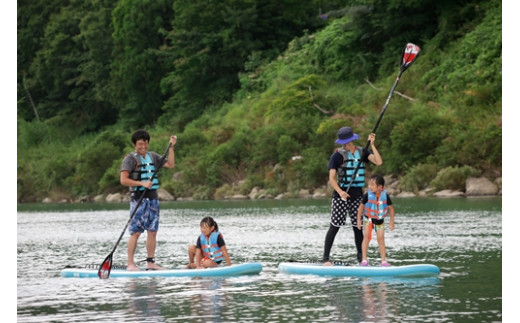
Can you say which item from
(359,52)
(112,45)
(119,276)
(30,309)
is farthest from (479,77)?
(112,45)

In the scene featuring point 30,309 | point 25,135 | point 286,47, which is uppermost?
point 286,47

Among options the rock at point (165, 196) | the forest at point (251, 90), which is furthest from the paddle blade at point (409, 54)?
the rock at point (165, 196)

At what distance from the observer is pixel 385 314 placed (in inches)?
426

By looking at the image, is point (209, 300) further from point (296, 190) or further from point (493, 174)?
point (296, 190)

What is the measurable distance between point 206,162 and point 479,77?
46.3ft

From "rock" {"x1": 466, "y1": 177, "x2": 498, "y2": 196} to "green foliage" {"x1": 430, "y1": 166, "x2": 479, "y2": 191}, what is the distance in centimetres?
50

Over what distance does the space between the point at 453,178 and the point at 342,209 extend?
961 inches

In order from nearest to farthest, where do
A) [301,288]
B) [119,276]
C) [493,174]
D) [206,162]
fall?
[301,288], [119,276], [493,174], [206,162]

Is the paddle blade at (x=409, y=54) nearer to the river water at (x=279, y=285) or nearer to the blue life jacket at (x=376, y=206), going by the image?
the blue life jacket at (x=376, y=206)

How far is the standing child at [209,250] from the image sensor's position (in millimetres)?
14789

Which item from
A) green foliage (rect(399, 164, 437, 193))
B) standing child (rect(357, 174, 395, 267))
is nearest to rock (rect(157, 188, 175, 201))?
green foliage (rect(399, 164, 437, 193))

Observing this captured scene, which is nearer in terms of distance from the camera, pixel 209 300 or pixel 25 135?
pixel 209 300

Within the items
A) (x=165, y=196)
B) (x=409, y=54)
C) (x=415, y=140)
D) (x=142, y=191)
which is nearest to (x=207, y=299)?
(x=142, y=191)

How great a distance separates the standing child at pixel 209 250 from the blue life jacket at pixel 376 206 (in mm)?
2018
